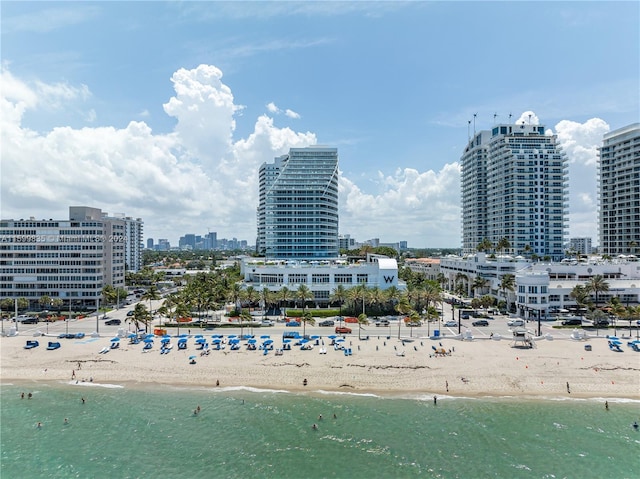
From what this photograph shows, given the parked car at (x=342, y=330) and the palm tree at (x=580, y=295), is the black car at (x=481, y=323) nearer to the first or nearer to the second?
the palm tree at (x=580, y=295)

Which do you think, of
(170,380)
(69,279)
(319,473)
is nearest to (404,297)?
(170,380)

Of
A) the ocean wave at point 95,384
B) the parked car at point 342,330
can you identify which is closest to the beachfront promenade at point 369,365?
the ocean wave at point 95,384

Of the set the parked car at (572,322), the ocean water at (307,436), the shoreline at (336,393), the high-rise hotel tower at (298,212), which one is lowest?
the ocean water at (307,436)

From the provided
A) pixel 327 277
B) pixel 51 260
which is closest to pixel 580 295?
pixel 327 277

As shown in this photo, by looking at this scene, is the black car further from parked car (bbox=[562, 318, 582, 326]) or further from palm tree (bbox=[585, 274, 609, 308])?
palm tree (bbox=[585, 274, 609, 308])

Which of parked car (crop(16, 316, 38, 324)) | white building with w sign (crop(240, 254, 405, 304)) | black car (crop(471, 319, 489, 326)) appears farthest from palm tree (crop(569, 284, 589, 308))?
parked car (crop(16, 316, 38, 324))

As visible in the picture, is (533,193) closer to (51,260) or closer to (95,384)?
(95,384)
